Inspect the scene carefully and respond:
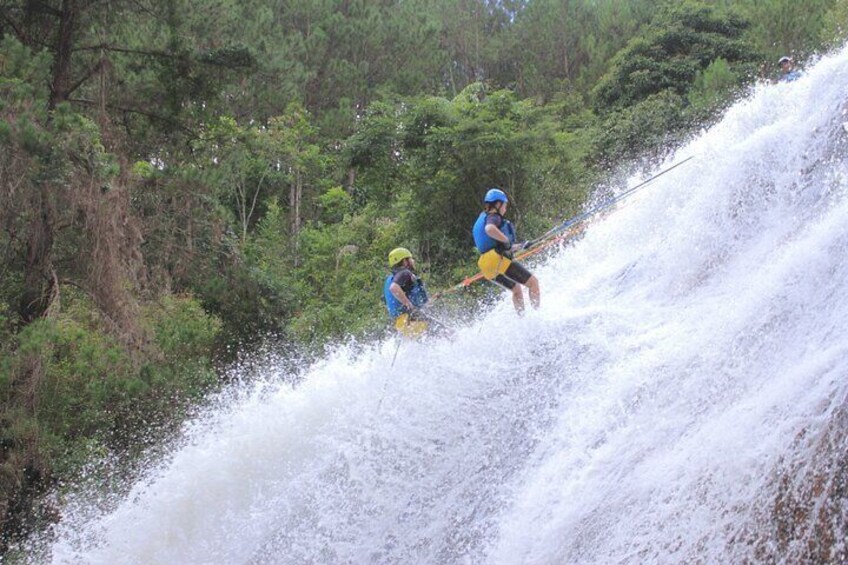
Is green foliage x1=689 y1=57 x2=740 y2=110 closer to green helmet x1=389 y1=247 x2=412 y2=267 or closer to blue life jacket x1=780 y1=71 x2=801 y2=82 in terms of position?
blue life jacket x1=780 y1=71 x2=801 y2=82

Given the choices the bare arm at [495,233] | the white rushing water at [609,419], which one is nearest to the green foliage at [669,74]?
the white rushing water at [609,419]

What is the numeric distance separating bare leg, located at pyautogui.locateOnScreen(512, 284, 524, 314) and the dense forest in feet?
23.4

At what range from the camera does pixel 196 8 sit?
1762 centimetres

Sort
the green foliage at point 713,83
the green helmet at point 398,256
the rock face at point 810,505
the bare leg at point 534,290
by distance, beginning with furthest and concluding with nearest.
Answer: the green foliage at point 713,83 → the green helmet at point 398,256 → the bare leg at point 534,290 → the rock face at point 810,505

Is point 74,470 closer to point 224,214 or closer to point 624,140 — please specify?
point 224,214

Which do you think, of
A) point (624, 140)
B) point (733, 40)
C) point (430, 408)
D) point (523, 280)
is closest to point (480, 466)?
point (430, 408)

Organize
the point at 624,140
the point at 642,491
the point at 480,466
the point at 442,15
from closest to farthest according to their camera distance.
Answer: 1. the point at 642,491
2. the point at 480,466
3. the point at 624,140
4. the point at 442,15

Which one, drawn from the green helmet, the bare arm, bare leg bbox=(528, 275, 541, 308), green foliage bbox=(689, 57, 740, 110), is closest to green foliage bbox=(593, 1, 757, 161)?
green foliage bbox=(689, 57, 740, 110)

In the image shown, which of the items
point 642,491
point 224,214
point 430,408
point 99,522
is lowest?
point 642,491

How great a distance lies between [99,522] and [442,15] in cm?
4012

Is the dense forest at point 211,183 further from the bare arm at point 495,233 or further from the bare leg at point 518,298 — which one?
the bare arm at point 495,233

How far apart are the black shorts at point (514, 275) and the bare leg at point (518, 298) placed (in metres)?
0.13

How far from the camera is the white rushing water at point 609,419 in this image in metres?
5.91

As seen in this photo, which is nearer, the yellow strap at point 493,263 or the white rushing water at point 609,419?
the white rushing water at point 609,419
